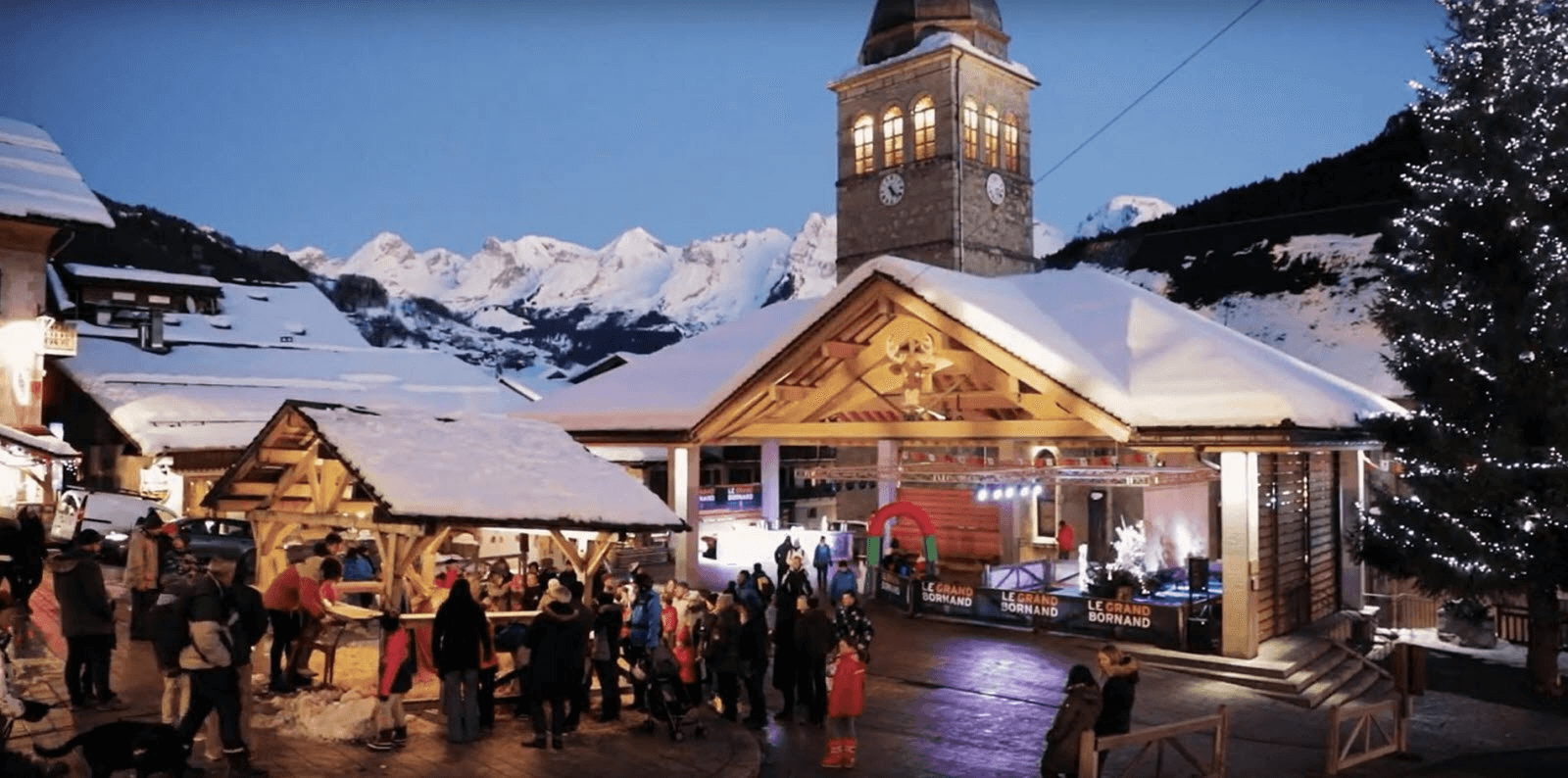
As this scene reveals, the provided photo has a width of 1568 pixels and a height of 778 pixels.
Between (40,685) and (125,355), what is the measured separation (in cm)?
2804

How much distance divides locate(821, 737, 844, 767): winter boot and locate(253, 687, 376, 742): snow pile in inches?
179

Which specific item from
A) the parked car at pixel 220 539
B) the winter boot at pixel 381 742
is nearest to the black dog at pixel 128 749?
the winter boot at pixel 381 742

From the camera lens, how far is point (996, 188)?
131 feet

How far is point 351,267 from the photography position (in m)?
187

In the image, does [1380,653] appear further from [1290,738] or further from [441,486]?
[441,486]

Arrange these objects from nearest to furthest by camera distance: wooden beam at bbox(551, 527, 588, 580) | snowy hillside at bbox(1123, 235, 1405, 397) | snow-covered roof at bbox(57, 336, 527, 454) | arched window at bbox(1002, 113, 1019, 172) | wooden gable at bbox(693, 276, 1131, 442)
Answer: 1. wooden beam at bbox(551, 527, 588, 580)
2. wooden gable at bbox(693, 276, 1131, 442)
3. snowy hillside at bbox(1123, 235, 1405, 397)
4. snow-covered roof at bbox(57, 336, 527, 454)
5. arched window at bbox(1002, 113, 1019, 172)

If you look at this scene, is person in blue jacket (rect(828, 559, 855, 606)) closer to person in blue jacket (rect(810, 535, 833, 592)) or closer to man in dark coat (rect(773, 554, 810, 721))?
man in dark coat (rect(773, 554, 810, 721))

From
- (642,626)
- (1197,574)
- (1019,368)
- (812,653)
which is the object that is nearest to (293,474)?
(642,626)

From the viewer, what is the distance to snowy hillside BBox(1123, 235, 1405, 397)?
29906 millimetres

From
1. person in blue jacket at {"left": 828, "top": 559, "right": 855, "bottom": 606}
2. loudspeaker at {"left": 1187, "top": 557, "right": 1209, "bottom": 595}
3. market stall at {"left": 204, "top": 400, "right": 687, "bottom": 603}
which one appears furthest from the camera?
loudspeaker at {"left": 1187, "top": 557, "right": 1209, "bottom": 595}

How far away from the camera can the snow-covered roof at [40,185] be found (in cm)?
3036

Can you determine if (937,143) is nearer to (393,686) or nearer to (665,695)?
(665,695)

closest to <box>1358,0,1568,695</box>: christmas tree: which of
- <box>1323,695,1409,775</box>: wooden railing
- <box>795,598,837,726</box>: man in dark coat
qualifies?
<box>1323,695,1409,775</box>: wooden railing

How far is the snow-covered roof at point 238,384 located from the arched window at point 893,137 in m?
16.4
